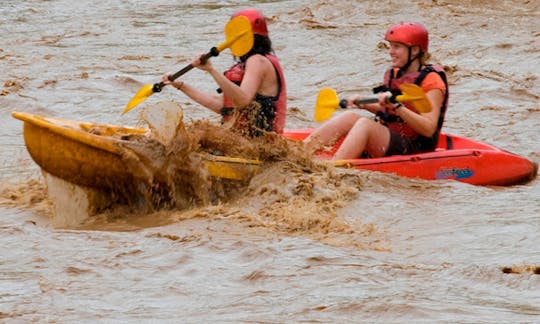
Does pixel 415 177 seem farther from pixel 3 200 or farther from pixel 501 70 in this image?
pixel 501 70

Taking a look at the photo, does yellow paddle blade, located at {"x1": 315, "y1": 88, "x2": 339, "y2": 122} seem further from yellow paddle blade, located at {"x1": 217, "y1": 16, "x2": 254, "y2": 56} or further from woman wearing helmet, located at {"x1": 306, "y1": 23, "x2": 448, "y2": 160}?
yellow paddle blade, located at {"x1": 217, "y1": 16, "x2": 254, "y2": 56}

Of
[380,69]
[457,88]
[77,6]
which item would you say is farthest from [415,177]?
[77,6]

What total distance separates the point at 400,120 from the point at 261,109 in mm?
1066

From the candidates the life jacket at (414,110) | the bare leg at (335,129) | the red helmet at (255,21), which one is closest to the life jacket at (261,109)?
the red helmet at (255,21)

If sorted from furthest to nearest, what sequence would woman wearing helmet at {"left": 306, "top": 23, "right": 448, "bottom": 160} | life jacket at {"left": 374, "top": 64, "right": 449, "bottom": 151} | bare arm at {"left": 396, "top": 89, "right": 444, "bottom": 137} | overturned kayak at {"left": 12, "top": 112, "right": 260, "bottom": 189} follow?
life jacket at {"left": 374, "top": 64, "right": 449, "bottom": 151} → woman wearing helmet at {"left": 306, "top": 23, "right": 448, "bottom": 160} → bare arm at {"left": 396, "top": 89, "right": 444, "bottom": 137} → overturned kayak at {"left": 12, "top": 112, "right": 260, "bottom": 189}

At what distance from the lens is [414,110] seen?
8.23 meters

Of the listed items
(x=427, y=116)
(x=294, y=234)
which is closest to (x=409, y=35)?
(x=427, y=116)

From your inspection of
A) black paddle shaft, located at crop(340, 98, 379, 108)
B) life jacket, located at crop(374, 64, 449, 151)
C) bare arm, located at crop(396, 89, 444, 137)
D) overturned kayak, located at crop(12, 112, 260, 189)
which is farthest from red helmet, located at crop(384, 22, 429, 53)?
overturned kayak, located at crop(12, 112, 260, 189)

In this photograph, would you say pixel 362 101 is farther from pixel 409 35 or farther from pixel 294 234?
pixel 294 234

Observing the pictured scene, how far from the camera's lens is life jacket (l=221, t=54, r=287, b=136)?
7.82 meters

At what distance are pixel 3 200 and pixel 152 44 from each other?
742 cm

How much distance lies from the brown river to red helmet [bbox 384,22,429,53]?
0.98 metres

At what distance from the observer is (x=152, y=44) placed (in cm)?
1491

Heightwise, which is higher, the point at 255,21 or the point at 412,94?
the point at 255,21
